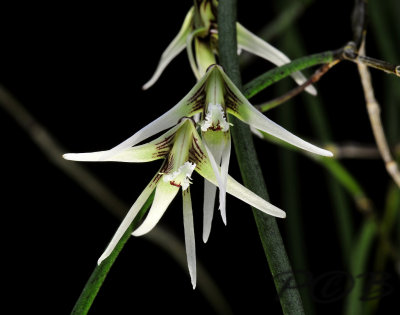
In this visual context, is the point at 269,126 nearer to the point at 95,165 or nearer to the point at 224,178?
the point at 224,178

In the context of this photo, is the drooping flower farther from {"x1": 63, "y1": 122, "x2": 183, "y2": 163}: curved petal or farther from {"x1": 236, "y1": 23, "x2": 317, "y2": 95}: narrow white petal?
{"x1": 236, "y1": 23, "x2": 317, "y2": 95}: narrow white petal

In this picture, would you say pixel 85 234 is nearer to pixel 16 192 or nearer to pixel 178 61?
pixel 16 192

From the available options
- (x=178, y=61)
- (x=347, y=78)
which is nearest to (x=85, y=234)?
(x=178, y=61)

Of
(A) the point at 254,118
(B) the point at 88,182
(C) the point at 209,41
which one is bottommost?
(A) the point at 254,118

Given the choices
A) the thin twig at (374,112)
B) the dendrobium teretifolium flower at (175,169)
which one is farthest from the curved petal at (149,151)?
the thin twig at (374,112)

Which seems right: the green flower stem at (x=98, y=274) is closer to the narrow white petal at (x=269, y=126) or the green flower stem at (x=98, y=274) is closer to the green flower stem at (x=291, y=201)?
the narrow white petal at (x=269, y=126)

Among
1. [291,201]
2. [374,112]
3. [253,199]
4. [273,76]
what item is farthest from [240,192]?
[291,201]
